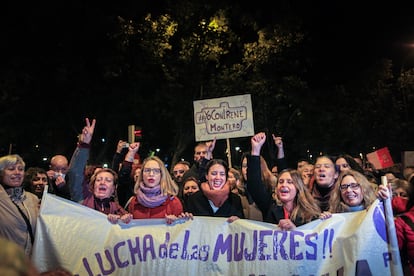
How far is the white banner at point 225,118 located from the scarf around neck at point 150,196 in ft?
9.44

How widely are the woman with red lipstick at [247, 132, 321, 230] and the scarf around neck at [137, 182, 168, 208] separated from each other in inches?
36.0

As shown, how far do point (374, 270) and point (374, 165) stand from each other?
20.3 feet

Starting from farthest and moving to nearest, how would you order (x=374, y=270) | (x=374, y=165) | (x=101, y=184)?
(x=374, y=165) < (x=101, y=184) < (x=374, y=270)

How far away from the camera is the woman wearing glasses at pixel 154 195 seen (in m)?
4.46

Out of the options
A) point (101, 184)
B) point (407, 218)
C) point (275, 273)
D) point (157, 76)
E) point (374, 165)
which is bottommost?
point (275, 273)

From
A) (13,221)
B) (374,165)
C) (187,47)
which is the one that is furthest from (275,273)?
(187,47)

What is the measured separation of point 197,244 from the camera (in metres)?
4.20

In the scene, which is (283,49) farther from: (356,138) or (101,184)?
(101,184)

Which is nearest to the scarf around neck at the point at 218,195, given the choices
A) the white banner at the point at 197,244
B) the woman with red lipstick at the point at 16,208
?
the white banner at the point at 197,244

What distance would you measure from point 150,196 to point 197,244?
68 cm

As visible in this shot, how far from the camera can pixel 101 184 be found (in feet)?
14.9

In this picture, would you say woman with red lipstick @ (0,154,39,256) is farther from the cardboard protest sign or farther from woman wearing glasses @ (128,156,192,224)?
the cardboard protest sign

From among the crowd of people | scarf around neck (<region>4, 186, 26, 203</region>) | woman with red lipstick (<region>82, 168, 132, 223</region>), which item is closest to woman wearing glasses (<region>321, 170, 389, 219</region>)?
the crowd of people

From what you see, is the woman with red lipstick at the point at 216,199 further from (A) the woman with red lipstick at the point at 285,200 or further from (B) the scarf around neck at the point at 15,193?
(B) the scarf around neck at the point at 15,193
